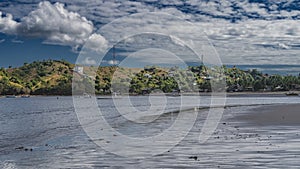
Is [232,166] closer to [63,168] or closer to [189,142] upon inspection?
[63,168]

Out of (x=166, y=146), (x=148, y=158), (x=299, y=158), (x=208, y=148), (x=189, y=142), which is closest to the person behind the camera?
(x=299, y=158)

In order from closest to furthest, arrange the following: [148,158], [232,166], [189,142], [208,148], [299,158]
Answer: [232,166] → [299,158] → [148,158] → [208,148] → [189,142]

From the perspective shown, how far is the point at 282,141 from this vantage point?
75.0ft

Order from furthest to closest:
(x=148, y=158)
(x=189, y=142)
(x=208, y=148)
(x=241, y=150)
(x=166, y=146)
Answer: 1. (x=189, y=142)
2. (x=166, y=146)
3. (x=208, y=148)
4. (x=241, y=150)
5. (x=148, y=158)

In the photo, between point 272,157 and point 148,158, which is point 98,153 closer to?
point 148,158

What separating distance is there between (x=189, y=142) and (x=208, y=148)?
3.19m

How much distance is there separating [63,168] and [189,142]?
9.43 metres

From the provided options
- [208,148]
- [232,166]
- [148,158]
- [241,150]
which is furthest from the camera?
[208,148]

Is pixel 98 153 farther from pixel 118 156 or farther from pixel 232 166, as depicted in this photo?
pixel 232 166

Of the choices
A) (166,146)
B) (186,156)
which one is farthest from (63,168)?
(166,146)

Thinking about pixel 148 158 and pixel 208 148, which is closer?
pixel 148 158

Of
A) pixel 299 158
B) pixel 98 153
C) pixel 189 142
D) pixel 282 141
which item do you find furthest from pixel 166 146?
pixel 299 158

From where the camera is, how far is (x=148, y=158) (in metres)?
18.6

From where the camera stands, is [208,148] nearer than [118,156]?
No
